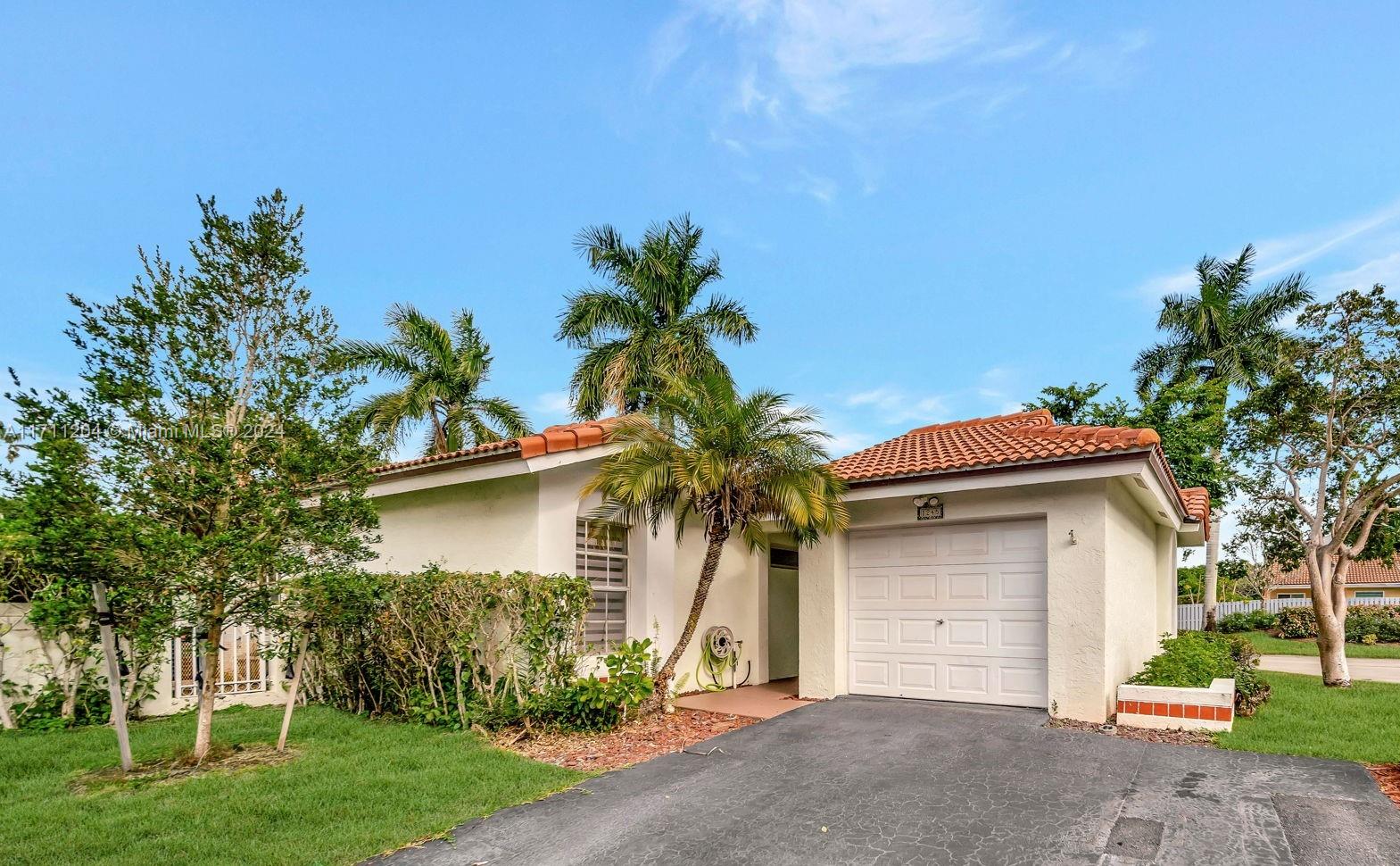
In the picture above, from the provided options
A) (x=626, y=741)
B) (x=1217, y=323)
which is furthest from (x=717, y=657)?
(x=1217, y=323)

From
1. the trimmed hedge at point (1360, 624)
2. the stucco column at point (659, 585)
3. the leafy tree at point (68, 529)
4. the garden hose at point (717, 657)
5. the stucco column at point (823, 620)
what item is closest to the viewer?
the leafy tree at point (68, 529)

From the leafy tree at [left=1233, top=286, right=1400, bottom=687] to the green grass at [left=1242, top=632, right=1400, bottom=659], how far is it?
8.67m

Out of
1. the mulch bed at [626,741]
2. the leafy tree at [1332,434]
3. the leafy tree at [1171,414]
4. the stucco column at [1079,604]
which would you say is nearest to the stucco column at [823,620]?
the mulch bed at [626,741]

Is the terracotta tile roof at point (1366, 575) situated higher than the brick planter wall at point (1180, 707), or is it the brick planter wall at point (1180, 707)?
the brick planter wall at point (1180, 707)

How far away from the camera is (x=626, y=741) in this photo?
320 inches

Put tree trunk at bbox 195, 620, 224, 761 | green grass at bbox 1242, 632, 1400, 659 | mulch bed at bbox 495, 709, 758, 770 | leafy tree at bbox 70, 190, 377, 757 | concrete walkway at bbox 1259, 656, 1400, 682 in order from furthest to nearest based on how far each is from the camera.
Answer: green grass at bbox 1242, 632, 1400, 659
concrete walkway at bbox 1259, 656, 1400, 682
mulch bed at bbox 495, 709, 758, 770
tree trunk at bbox 195, 620, 224, 761
leafy tree at bbox 70, 190, 377, 757

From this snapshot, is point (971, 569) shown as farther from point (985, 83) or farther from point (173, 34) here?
point (173, 34)

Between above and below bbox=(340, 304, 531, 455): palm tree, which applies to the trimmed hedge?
below

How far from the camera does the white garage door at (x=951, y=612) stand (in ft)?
30.3

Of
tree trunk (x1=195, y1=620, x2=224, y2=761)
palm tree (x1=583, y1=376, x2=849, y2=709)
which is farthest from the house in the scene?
tree trunk (x1=195, y1=620, x2=224, y2=761)

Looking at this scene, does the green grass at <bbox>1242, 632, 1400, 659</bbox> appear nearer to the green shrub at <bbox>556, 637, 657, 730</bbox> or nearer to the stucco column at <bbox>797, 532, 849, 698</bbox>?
the stucco column at <bbox>797, 532, 849, 698</bbox>

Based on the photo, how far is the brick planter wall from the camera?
8.09m

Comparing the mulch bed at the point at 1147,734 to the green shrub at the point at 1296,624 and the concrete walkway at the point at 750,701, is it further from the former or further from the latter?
the green shrub at the point at 1296,624

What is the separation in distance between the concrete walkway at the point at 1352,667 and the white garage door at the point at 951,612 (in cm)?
1093
